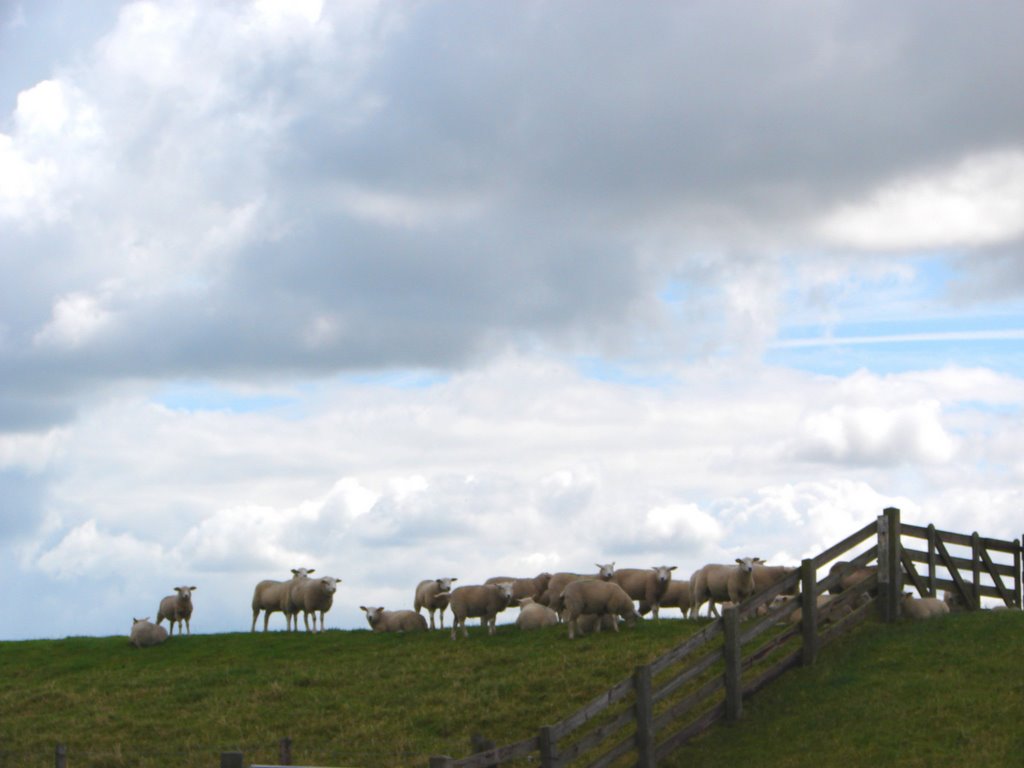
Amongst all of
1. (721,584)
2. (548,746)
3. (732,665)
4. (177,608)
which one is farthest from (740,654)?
(177,608)

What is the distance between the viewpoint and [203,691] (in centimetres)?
2686

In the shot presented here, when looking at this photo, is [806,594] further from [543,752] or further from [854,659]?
[543,752]

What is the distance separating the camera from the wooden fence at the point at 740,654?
674 inches

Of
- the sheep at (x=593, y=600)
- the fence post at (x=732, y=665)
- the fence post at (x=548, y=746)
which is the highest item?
the sheep at (x=593, y=600)

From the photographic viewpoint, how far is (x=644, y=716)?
58.3 ft

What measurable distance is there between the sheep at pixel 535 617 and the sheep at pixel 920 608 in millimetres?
9044

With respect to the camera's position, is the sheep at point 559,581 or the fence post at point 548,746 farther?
the sheep at point 559,581

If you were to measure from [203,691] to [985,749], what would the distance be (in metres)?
16.3

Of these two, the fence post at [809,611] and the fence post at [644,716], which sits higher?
the fence post at [809,611]

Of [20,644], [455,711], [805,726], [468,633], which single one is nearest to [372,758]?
[455,711]

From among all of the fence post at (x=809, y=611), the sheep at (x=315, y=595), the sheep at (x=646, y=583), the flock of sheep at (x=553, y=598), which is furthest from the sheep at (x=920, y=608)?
the sheep at (x=315, y=595)

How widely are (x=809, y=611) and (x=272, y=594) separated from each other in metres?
21.5

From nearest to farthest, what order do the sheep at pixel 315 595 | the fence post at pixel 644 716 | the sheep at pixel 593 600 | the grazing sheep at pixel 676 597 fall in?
the fence post at pixel 644 716 → the sheep at pixel 593 600 → the grazing sheep at pixel 676 597 → the sheep at pixel 315 595

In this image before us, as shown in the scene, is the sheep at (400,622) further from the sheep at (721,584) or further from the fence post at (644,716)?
the fence post at (644,716)
